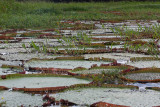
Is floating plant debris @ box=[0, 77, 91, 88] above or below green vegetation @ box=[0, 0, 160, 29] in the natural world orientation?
below

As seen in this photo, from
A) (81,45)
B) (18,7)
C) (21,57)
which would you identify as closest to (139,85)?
(21,57)

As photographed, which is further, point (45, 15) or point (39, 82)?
point (45, 15)

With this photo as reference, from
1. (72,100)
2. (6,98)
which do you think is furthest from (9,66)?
(72,100)

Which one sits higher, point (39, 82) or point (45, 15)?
point (45, 15)

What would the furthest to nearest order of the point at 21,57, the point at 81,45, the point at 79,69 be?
the point at 81,45
the point at 21,57
the point at 79,69

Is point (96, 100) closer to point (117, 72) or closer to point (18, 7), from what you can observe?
point (117, 72)

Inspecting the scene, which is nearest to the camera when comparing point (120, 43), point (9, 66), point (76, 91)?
point (76, 91)

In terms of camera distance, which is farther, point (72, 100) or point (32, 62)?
point (32, 62)

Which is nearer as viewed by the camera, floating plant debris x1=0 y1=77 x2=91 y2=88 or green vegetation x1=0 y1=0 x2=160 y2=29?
floating plant debris x1=0 y1=77 x2=91 y2=88

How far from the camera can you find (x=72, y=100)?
2164 millimetres

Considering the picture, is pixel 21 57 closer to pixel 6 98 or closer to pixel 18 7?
pixel 6 98

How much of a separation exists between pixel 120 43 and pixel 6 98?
9.51ft

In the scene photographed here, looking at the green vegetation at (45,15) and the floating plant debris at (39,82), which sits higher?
the green vegetation at (45,15)

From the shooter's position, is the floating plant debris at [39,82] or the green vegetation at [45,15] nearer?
the floating plant debris at [39,82]
